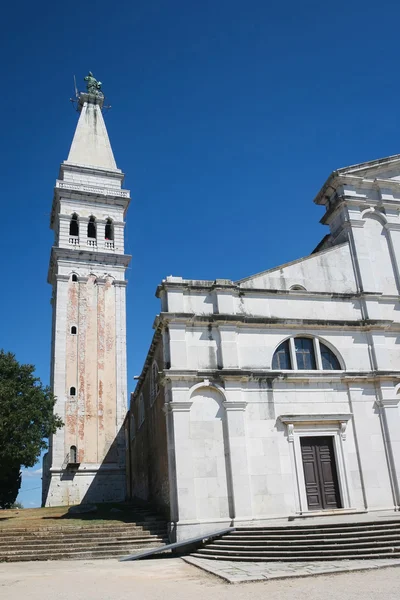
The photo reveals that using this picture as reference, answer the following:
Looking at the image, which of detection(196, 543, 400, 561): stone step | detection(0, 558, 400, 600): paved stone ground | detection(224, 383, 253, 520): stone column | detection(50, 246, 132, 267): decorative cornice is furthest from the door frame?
detection(50, 246, 132, 267): decorative cornice

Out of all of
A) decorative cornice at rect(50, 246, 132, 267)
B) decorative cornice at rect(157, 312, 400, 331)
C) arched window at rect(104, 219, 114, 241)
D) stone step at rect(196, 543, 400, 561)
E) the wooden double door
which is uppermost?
arched window at rect(104, 219, 114, 241)

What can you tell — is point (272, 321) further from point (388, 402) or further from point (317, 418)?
point (388, 402)

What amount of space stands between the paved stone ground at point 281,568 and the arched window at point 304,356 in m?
7.95

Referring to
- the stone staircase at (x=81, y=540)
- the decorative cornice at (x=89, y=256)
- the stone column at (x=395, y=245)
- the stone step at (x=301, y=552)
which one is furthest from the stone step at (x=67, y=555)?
the decorative cornice at (x=89, y=256)

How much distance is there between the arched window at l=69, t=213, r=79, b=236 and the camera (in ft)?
149

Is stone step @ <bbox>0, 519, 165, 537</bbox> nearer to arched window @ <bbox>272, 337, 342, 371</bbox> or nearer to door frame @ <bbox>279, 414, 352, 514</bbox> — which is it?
door frame @ <bbox>279, 414, 352, 514</bbox>

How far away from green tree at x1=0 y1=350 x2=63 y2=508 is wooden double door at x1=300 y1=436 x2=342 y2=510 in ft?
47.1

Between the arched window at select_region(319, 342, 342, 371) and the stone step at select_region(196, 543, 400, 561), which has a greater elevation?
the arched window at select_region(319, 342, 342, 371)

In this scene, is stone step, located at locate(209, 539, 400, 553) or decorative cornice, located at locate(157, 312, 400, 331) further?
decorative cornice, located at locate(157, 312, 400, 331)

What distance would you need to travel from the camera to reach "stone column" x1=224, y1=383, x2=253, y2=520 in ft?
58.0

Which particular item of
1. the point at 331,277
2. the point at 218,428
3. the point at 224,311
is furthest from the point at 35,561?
the point at 331,277

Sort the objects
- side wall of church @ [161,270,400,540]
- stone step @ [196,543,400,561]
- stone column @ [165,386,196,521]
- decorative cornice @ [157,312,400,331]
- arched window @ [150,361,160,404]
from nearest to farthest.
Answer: stone step @ [196,543,400,561] < stone column @ [165,386,196,521] < side wall of church @ [161,270,400,540] < decorative cornice @ [157,312,400,331] < arched window @ [150,361,160,404]

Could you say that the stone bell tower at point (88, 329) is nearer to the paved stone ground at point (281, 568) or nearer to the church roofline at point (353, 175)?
the church roofline at point (353, 175)

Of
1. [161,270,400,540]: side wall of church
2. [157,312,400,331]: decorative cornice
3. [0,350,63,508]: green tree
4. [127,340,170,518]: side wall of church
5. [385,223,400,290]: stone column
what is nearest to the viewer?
[161,270,400,540]: side wall of church
